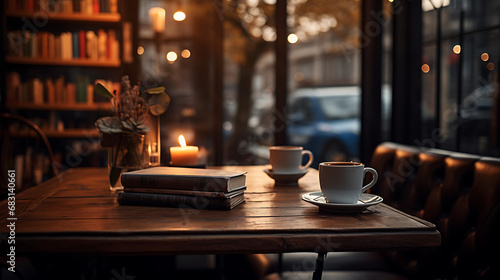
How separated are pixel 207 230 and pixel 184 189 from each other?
230 millimetres

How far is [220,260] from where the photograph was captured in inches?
74.4

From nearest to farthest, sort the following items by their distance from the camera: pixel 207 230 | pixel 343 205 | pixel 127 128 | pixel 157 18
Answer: pixel 207 230
pixel 343 205
pixel 127 128
pixel 157 18

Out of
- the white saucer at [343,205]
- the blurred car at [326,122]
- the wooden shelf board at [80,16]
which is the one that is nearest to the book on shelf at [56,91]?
the wooden shelf board at [80,16]

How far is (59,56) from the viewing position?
342cm

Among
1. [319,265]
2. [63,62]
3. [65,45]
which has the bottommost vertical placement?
[319,265]

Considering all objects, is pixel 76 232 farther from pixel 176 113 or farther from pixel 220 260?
pixel 176 113

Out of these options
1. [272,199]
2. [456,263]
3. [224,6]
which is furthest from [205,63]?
[456,263]

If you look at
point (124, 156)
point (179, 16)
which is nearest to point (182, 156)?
point (124, 156)

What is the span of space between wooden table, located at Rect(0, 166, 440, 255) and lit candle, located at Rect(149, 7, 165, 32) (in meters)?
2.19

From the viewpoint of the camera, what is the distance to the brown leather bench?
1218 millimetres

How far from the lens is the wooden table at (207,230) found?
0.92 meters

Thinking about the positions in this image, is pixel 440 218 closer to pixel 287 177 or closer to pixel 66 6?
pixel 287 177

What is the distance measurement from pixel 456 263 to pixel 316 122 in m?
2.09

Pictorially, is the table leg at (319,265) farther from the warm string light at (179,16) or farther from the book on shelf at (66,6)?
the book on shelf at (66,6)
